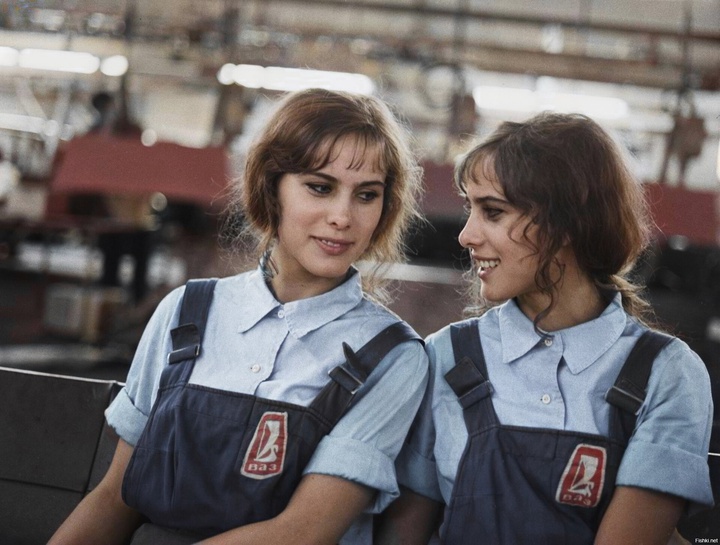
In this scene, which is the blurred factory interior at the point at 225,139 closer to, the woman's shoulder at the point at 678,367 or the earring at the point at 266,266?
the earring at the point at 266,266

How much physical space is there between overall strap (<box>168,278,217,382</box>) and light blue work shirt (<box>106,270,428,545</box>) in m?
0.01

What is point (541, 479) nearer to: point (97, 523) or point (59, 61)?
point (97, 523)

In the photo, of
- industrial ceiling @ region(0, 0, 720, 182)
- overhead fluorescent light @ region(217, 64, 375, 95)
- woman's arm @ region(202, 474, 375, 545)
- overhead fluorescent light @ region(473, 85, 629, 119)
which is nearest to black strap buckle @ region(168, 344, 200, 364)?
woman's arm @ region(202, 474, 375, 545)

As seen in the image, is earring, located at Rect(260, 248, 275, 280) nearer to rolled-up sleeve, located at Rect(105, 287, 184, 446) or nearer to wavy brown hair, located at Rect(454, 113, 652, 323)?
rolled-up sleeve, located at Rect(105, 287, 184, 446)

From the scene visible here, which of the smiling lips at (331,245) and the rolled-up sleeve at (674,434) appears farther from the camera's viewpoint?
the smiling lips at (331,245)

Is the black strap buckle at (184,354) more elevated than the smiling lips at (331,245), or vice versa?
the smiling lips at (331,245)

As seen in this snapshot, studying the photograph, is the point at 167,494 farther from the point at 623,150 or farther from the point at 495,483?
the point at 623,150

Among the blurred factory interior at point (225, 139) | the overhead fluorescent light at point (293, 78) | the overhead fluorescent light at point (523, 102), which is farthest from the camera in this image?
the overhead fluorescent light at point (523, 102)

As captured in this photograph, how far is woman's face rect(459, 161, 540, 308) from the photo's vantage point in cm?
133

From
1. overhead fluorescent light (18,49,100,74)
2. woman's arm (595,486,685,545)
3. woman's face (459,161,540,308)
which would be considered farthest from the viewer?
overhead fluorescent light (18,49,100,74)

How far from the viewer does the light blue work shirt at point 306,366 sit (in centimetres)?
130

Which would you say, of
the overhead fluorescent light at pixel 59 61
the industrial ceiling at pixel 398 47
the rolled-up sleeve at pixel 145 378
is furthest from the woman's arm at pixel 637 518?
the overhead fluorescent light at pixel 59 61

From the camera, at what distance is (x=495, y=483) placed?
1289 mm

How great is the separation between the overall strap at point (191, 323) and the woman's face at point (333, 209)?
0.59 ft
